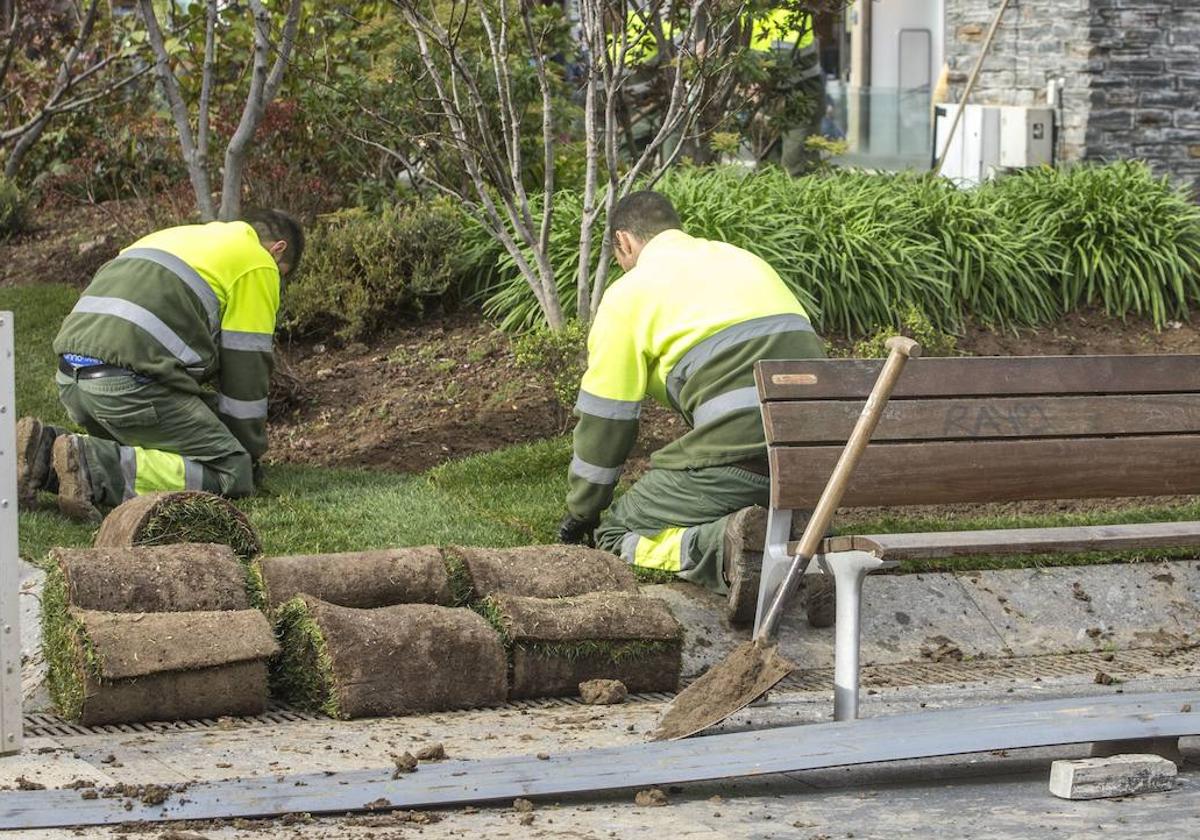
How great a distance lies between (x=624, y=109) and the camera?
11.7 m

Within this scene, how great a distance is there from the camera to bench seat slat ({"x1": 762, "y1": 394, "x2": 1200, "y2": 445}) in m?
5.21

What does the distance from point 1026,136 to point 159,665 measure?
914cm

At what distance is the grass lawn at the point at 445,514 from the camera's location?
6.33 meters

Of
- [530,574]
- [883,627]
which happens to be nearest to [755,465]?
[883,627]

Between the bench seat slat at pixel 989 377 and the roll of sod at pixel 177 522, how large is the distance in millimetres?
1825

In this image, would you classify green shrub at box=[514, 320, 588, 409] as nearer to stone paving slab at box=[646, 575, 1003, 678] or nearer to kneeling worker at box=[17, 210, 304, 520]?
kneeling worker at box=[17, 210, 304, 520]

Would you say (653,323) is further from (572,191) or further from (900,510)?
(572,191)

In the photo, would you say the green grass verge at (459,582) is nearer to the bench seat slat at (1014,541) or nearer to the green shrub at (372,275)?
the bench seat slat at (1014,541)

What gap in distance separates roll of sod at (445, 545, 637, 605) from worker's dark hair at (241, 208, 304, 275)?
2537mm

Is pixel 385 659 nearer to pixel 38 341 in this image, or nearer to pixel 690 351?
pixel 690 351

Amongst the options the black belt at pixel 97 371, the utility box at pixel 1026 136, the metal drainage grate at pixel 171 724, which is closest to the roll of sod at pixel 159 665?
the metal drainage grate at pixel 171 724

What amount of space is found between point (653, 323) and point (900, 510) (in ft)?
6.16

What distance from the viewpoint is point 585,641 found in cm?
505

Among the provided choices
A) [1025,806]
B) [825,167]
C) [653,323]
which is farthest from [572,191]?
[1025,806]
